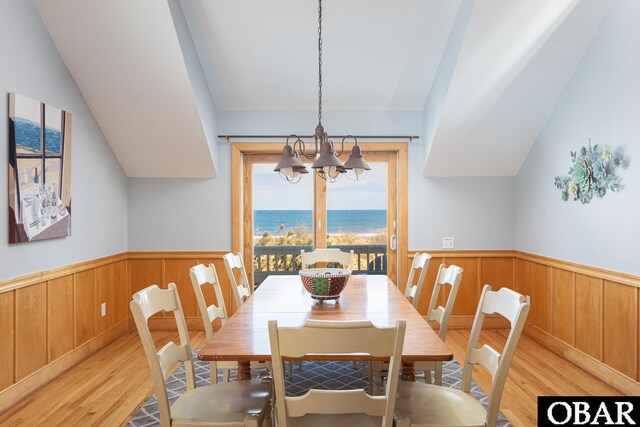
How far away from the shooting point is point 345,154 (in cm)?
493

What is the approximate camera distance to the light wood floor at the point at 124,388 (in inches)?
109

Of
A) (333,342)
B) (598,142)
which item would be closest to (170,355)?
(333,342)

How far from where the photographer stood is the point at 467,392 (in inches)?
83.4

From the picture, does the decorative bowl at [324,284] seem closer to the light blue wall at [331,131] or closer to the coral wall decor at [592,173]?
the coral wall decor at [592,173]

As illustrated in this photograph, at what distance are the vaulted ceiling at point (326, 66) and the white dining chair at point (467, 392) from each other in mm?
2191

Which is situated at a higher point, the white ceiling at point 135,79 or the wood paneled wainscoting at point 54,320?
the white ceiling at point 135,79

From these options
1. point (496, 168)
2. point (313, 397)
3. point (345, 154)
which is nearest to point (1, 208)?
point (313, 397)

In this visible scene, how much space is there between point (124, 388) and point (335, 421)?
2.09 m

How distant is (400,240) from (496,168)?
123 cm

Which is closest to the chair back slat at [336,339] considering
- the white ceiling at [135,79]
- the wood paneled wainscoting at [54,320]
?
the wood paneled wainscoting at [54,320]

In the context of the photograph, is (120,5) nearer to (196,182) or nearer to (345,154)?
(196,182)

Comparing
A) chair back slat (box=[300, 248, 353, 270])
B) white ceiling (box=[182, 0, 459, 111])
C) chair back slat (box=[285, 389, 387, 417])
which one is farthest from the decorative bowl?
white ceiling (box=[182, 0, 459, 111])

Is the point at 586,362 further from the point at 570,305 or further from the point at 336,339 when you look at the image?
the point at 336,339

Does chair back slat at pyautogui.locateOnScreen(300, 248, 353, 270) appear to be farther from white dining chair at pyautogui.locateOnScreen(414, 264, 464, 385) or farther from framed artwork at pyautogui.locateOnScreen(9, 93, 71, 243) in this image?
framed artwork at pyautogui.locateOnScreen(9, 93, 71, 243)
